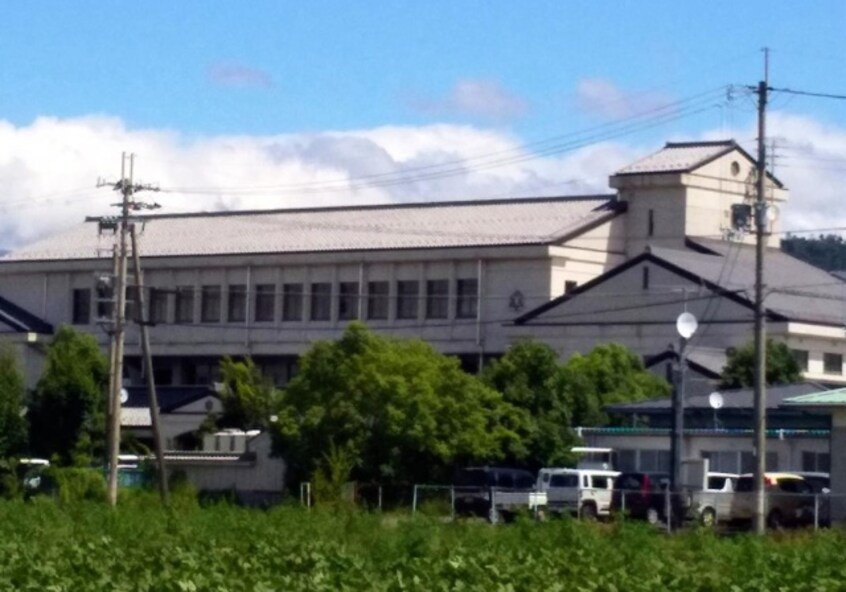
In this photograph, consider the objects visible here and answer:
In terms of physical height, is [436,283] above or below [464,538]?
above

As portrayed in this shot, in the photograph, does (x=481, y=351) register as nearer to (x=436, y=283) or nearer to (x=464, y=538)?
(x=436, y=283)

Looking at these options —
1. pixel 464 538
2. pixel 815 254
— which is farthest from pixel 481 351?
pixel 815 254

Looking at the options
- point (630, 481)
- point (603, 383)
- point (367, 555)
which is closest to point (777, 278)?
point (603, 383)

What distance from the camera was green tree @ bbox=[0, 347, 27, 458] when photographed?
208 feet

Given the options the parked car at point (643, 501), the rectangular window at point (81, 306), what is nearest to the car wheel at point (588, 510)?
the parked car at point (643, 501)

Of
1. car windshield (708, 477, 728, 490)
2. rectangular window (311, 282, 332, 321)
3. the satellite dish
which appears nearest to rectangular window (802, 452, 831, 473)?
the satellite dish

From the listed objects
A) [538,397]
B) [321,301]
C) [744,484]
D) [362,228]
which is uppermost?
[362,228]

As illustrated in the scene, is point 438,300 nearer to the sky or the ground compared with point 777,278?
nearer to the ground

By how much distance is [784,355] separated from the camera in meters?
68.9

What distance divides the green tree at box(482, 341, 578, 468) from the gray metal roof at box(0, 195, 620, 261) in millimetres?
21125

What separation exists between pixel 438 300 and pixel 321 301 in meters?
6.36

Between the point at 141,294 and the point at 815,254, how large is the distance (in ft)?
445

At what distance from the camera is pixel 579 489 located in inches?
1944

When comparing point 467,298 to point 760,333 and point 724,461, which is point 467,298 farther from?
point 760,333
